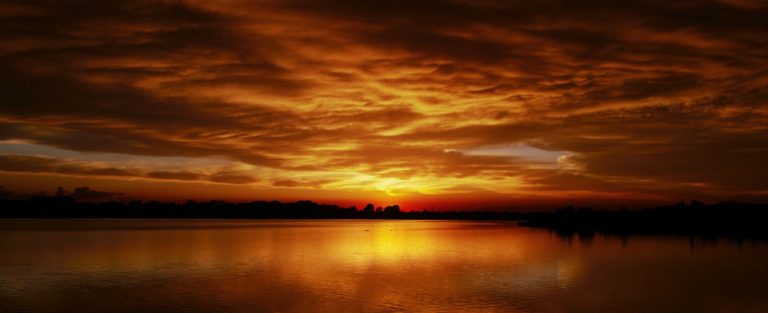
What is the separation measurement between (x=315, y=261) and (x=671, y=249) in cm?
4768

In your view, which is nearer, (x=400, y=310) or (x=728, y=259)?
(x=400, y=310)

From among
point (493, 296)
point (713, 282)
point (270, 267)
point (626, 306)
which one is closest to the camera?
point (626, 306)

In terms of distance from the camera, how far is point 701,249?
74.3 meters

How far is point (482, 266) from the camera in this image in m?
52.9

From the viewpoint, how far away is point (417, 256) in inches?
2606

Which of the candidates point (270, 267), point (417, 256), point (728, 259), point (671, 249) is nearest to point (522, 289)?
point (270, 267)

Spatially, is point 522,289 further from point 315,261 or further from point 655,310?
point 315,261

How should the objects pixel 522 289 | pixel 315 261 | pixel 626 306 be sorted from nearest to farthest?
pixel 626 306
pixel 522 289
pixel 315 261

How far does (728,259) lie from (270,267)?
1866 inches

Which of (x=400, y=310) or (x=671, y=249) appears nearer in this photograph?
(x=400, y=310)

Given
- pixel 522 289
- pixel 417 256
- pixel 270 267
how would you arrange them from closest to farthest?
pixel 522 289 < pixel 270 267 < pixel 417 256

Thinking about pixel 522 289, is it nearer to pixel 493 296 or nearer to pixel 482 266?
pixel 493 296

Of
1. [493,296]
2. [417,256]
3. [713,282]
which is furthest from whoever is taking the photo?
[417,256]

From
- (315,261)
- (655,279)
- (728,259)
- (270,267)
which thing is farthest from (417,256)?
(728,259)
